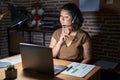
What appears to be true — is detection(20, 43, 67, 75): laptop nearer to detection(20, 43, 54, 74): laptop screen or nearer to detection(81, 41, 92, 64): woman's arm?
detection(20, 43, 54, 74): laptop screen

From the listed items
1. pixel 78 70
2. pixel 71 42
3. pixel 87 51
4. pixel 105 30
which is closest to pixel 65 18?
pixel 71 42

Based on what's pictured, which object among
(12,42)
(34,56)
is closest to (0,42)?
(12,42)

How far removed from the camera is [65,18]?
2184 mm

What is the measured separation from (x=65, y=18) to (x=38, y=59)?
83cm

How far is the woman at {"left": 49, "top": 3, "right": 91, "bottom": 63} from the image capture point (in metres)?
2.16

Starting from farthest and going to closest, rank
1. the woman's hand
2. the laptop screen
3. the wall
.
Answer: the wall < the woman's hand < the laptop screen

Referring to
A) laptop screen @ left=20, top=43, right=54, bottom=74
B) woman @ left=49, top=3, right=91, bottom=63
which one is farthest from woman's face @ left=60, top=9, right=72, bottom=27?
laptop screen @ left=20, top=43, right=54, bottom=74

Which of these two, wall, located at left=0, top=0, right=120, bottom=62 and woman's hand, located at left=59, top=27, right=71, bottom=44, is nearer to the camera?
A: woman's hand, located at left=59, top=27, right=71, bottom=44

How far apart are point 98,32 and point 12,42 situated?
62.1 inches

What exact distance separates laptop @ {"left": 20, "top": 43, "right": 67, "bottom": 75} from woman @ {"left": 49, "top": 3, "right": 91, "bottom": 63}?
550 mm

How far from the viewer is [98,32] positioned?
3.05 m

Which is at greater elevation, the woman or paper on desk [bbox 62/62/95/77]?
the woman

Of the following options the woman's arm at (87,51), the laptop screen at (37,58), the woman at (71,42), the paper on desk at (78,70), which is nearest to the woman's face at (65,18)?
the woman at (71,42)

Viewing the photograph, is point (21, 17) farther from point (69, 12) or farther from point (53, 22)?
point (53, 22)
